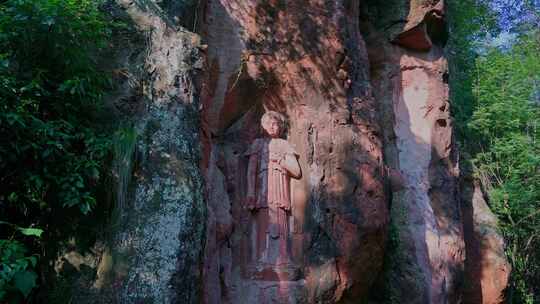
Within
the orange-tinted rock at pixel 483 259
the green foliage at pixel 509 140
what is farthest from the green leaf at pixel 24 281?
the green foliage at pixel 509 140

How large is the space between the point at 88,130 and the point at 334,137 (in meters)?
3.11

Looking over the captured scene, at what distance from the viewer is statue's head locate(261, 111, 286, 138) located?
6301 mm

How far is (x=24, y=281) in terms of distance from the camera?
3.16 metres

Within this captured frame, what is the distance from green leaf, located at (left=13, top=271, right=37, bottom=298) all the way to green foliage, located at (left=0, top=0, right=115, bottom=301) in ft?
2.19

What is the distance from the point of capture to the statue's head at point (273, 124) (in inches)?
248

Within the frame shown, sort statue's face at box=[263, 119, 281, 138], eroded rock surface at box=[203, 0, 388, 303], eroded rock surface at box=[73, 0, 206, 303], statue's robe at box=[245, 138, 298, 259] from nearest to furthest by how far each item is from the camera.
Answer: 1. eroded rock surface at box=[73, 0, 206, 303]
2. eroded rock surface at box=[203, 0, 388, 303]
3. statue's robe at box=[245, 138, 298, 259]
4. statue's face at box=[263, 119, 281, 138]

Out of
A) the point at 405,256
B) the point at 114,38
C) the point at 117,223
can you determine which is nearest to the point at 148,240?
the point at 117,223

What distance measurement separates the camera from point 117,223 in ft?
13.8

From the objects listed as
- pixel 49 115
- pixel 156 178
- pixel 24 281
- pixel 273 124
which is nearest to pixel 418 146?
pixel 273 124

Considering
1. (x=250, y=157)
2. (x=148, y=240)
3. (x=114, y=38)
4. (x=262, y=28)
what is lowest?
(x=148, y=240)

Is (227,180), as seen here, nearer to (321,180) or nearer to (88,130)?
(321,180)

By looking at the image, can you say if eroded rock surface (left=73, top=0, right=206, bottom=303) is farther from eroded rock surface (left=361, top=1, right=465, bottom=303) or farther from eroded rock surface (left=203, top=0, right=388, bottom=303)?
eroded rock surface (left=361, top=1, right=465, bottom=303)

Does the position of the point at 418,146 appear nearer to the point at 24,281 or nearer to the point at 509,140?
the point at 509,140

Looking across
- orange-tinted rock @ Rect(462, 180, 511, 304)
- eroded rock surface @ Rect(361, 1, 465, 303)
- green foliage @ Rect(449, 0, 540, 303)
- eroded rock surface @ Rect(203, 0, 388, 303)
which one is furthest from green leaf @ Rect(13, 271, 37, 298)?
green foliage @ Rect(449, 0, 540, 303)
